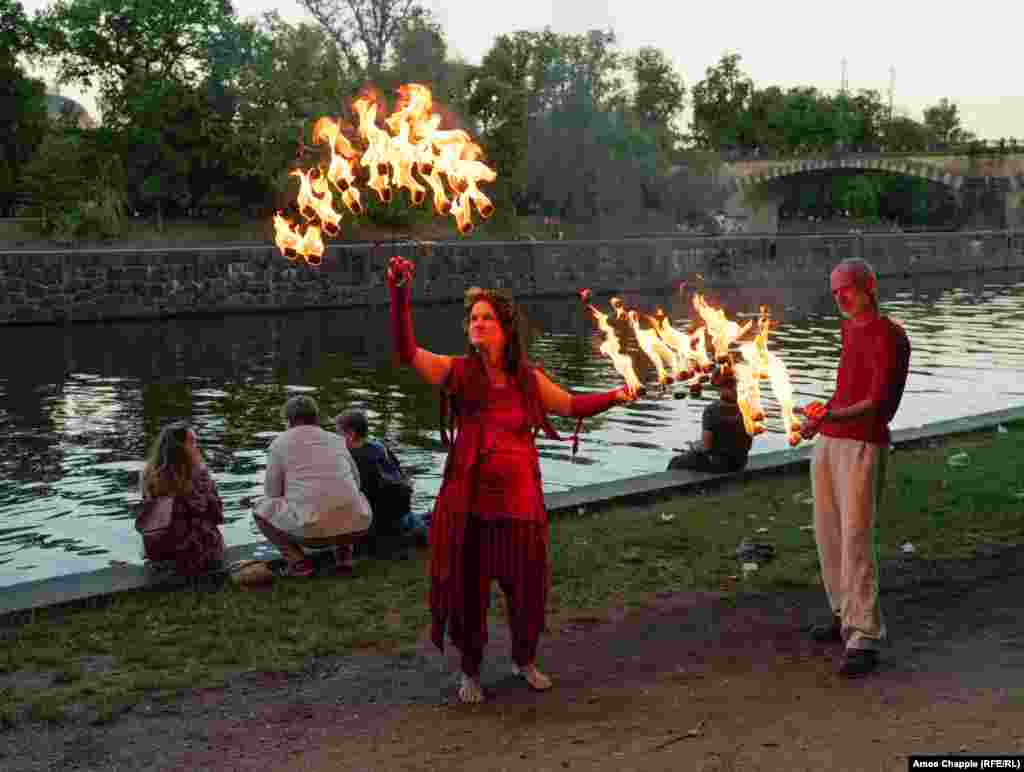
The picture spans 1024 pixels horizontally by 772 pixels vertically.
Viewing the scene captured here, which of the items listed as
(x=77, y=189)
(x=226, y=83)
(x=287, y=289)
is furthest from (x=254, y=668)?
(x=226, y=83)

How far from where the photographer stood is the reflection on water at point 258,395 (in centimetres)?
1337

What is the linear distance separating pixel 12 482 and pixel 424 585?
26.0ft

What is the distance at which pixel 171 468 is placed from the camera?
8820 millimetres

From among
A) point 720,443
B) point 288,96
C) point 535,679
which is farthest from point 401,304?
point 288,96

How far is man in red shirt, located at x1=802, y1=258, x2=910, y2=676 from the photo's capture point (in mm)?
6504

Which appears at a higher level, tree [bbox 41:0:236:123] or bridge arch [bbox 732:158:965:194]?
tree [bbox 41:0:236:123]

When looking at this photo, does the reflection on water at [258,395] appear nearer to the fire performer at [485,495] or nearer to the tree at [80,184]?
the fire performer at [485,495]

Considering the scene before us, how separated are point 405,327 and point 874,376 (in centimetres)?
224

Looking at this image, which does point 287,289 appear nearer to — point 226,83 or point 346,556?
point 226,83

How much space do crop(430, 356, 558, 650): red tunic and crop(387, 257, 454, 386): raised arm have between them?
7 cm

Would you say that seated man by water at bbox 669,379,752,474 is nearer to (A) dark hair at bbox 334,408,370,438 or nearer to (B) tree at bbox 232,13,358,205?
(A) dark hair at bbox 334,408,370,438

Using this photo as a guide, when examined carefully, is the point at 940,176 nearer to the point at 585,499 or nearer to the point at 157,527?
the point at 585,499

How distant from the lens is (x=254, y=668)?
266 inches

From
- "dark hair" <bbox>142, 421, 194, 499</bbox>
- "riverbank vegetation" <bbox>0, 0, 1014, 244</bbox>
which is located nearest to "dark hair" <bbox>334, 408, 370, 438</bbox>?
"dark hair" <bbox>142, 421, 194, 499</bbox>
